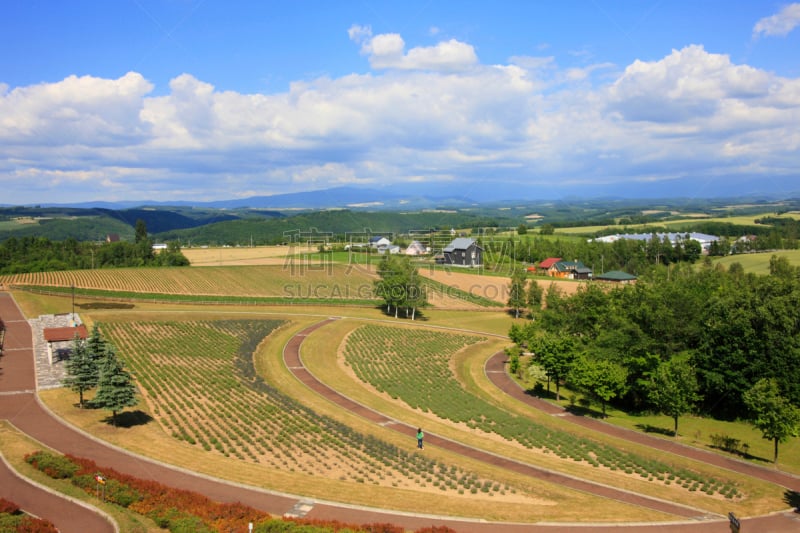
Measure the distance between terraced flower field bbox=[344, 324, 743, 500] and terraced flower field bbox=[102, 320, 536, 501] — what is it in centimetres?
708

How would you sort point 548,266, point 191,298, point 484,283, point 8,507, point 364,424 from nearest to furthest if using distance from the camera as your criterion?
point 8,507 < point 364,424 < point 191,298 < point 484,283 < point 548,266

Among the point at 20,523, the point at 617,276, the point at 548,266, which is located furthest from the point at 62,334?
the point at 617,276

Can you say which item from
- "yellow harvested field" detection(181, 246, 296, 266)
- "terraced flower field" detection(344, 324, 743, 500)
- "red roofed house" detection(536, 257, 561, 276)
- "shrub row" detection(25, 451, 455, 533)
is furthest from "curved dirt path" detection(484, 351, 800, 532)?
"yellow harvested field" detection(181, 246, 296, 266)

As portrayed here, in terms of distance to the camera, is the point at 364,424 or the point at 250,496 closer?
the point at 250,496

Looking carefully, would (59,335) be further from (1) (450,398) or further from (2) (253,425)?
(1) (450,398)

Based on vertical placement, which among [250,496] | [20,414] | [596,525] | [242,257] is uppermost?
[242,257]

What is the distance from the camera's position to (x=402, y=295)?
69375 millimetres

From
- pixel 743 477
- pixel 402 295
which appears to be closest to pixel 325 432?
pixel 743 477

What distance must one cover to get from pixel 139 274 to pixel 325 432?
69244mm

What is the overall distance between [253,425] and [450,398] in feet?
46.7

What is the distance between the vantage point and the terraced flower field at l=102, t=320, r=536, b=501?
25.3 meters

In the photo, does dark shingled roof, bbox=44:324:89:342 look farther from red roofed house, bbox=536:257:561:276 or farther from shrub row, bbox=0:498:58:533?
red roofed house, bbox=536:257:561:276

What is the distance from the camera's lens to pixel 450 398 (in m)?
39.1

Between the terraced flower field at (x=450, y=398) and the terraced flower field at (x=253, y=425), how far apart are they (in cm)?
708
